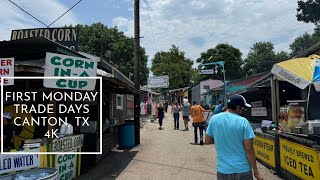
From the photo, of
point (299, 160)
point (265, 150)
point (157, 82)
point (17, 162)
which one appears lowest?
point (265, 150)

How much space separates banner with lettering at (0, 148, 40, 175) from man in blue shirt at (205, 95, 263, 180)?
12.8 ft

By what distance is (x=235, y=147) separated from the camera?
4.36m

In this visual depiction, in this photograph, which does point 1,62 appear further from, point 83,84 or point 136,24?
point 136,24

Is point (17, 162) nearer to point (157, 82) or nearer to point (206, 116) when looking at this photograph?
point (206, 116)

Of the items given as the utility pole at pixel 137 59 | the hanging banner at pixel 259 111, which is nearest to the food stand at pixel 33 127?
the utility pole at pixel 137 59

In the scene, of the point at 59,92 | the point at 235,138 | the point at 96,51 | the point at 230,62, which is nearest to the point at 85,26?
the point at 96,51

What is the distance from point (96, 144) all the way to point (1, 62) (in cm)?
430

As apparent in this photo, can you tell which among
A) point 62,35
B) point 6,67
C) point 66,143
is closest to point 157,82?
point 62,35

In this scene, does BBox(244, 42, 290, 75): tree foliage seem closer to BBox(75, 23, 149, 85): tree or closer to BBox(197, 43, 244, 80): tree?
BBox(197, 43, 244, 80): tree

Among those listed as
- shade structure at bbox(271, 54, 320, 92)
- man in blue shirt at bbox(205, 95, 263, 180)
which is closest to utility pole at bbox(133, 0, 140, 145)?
shade structure at bbox(271, 54, 320, 92)

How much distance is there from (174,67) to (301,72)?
198 ft

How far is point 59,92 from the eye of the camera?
10.5 metres

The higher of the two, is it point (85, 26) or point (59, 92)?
point (85, 26)

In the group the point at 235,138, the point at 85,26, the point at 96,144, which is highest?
the point at 85,26
